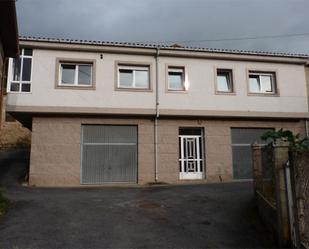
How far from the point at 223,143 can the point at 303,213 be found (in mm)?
10405

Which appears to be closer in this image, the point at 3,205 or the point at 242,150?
the point at 3,205

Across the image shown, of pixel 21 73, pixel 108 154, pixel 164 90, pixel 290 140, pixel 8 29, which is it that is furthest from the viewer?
pixel 164 90

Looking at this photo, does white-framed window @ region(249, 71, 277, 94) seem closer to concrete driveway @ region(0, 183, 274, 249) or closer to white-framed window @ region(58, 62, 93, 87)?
concrete driveway @ region(0, 183, 274, 249)

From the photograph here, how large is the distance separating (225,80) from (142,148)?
5.49 m

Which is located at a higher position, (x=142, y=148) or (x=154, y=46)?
(x=154, y=46)

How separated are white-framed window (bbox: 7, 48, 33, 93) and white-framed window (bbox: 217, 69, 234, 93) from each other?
8.76 m

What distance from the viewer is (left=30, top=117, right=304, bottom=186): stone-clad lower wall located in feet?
46.8

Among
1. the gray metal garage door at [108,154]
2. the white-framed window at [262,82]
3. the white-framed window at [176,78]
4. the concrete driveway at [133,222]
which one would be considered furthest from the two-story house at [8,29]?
the white-framed window at [262,82]

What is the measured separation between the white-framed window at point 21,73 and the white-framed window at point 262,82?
1045cm

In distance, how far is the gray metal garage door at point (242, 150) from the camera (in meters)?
16.1

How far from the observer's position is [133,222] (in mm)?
7543

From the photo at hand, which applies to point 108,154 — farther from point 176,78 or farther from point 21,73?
point 21,73

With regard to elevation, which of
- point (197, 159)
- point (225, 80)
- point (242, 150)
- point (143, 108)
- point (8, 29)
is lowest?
point (197, 159)

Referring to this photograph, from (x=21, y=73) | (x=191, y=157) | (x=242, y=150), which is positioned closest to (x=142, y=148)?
(x=191, y=157)
